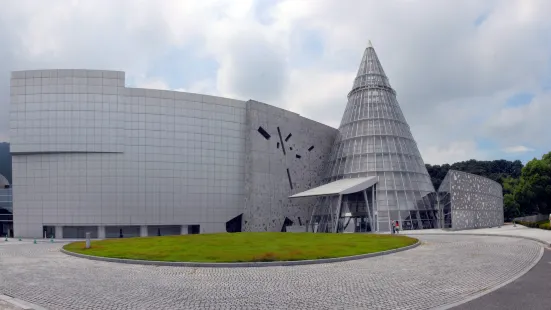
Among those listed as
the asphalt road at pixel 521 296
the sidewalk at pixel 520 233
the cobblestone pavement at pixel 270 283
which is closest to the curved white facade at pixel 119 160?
the sidewalk at pixel 520 233

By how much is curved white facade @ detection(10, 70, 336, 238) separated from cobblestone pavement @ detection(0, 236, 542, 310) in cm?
2999

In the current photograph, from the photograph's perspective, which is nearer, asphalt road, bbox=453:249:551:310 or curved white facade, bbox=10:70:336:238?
asphalt road, bbox=453:249:551:310

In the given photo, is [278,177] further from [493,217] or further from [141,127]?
[493,217]

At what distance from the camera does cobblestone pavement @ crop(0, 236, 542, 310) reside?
11711 mm

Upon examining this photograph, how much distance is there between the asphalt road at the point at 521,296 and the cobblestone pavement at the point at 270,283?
0.59 m

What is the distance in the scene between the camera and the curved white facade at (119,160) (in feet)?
164

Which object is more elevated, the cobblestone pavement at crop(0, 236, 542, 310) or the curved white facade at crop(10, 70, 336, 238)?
the curved white facade at crop(10, 70, 336, 238)

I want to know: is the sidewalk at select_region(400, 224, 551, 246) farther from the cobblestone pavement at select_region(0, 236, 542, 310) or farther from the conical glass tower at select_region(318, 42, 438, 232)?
the cobblestone pavement at select_region(0, 236, 542, 310)

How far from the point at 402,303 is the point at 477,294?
278cm

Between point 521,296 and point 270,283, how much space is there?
8.02 metres

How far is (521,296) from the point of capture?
1195 cm

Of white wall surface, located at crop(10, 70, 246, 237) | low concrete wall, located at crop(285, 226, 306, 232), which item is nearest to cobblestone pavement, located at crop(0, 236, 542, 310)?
white wall surface, located at crop(10, 70, 246, 237)

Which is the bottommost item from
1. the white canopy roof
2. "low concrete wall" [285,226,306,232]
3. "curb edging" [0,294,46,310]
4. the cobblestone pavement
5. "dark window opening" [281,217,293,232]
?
"low concrete wall" [285,226,306,232]

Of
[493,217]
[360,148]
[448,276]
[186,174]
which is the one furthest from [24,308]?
[493,217]
